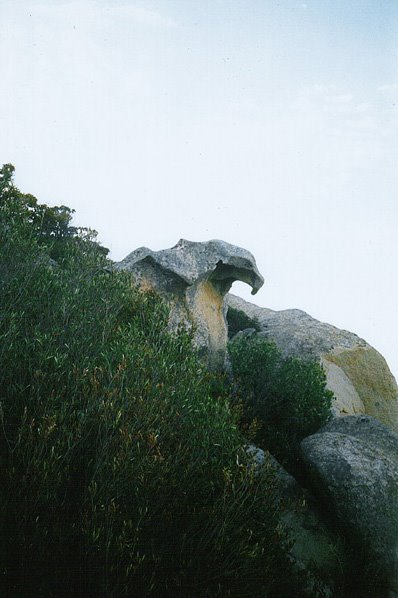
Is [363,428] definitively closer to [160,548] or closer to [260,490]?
[260,490]

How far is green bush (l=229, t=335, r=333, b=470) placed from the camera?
54.6ft

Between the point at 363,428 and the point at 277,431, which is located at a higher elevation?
the point at 363,428

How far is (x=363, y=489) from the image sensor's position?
39.4ft

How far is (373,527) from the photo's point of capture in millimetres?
11477

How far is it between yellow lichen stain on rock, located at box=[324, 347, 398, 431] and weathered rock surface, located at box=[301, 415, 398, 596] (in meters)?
11.4

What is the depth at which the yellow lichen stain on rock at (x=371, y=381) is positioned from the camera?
2533 centimetres

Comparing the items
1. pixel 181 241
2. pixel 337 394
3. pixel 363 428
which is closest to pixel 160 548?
pixel 363 428

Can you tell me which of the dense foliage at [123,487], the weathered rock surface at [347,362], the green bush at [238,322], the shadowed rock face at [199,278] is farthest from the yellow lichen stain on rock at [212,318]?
the green bush at [238,322]

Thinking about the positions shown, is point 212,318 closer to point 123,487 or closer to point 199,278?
point 199,278

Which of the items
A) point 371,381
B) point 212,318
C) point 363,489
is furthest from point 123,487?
point 371,381

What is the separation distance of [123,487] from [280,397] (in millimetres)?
12829

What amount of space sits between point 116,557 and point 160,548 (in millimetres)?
852

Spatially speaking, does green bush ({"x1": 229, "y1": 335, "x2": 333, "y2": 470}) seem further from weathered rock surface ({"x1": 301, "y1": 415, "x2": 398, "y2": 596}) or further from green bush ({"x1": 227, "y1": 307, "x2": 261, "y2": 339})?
green bush ({"x1": 227, "y1": 307, "x2": 261, "y2": 339})

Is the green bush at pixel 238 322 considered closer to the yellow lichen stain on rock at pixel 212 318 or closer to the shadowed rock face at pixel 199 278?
the shadowed rock face at pixel 199 278
